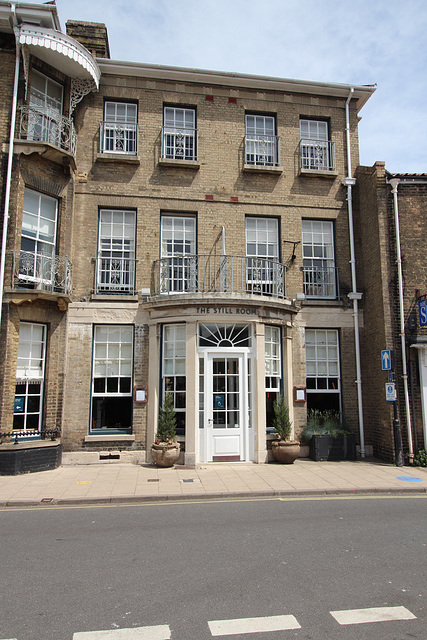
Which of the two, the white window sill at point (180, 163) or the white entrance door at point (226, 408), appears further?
the white window sill at point (180, 163)

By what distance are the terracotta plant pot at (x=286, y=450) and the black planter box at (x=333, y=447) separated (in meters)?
0.84

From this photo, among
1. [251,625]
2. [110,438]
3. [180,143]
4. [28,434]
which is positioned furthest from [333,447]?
[180,143]

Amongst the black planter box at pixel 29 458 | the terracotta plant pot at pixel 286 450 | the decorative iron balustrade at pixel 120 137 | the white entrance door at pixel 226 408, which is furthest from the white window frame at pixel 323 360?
the decorative iron balustrade at pixel 120 137

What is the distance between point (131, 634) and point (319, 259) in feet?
39.7

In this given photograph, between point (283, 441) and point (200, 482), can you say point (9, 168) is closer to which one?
point (200, 482)

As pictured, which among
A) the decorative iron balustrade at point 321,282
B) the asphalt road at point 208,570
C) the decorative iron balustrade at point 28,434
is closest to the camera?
the asphalt road at point 208,570

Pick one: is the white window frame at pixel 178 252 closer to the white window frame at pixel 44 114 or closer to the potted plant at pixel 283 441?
the white window frame at pixel 44 114

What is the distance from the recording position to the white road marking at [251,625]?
13.0 ft

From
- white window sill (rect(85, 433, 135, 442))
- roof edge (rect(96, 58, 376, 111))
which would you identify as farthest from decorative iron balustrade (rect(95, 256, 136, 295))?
roof edge (rect(96, 58, 376, 111))

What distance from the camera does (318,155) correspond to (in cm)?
1491

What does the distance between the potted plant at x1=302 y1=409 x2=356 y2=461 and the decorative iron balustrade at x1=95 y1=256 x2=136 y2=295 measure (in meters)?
6.44

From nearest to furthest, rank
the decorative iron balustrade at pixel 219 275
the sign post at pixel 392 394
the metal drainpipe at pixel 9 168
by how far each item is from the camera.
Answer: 1. the metal drainpipe at pixel 9 168
2. the sign post at pixel 392 394
3. the decorative iron balustrade at pixel 219 275

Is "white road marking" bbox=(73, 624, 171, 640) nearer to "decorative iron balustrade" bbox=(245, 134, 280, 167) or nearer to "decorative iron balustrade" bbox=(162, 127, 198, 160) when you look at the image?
"decorative iron balustrade" bbox=(162, 127, 198, 160)

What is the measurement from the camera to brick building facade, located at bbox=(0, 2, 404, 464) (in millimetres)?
12227
